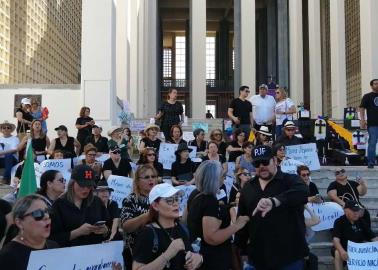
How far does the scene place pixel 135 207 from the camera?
4.91m

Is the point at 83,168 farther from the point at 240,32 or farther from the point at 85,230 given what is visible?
the point at 240,32

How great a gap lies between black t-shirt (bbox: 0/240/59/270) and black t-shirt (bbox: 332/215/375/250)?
4.78 metres

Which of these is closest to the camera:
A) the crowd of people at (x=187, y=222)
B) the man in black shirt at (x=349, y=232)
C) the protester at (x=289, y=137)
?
the crowd of people at (x=187, y=222)

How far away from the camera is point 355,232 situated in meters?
7.23

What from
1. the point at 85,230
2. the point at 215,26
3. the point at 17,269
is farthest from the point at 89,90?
the point at 215,26

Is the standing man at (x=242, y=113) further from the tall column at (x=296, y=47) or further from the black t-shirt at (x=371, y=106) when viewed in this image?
the tall column at (x=296, y=47)

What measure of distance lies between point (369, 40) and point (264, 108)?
10304 millimetres

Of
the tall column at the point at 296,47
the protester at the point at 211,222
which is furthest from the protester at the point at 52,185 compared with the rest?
the tall column at the point at 296,47

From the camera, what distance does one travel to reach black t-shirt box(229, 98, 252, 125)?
12391mm

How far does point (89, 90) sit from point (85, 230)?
13553 mm

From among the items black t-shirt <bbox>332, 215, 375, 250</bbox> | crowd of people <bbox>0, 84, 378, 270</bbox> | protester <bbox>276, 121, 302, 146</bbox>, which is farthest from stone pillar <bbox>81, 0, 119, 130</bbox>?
black t-shirt <bbox>332, 215, 375, 250</bbox>

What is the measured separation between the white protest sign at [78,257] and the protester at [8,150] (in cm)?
717

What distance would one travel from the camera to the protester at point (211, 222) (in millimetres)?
4379

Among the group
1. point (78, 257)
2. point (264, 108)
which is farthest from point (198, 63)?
point (78, 257)
